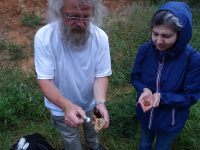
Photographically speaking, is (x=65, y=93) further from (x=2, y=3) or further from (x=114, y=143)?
(x=2, y=3)

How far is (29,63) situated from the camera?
15.7 feet

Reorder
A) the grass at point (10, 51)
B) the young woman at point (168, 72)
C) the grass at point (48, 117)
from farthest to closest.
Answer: the grass at point (10, 51)
the grass at point (48, 117)
the young woman at point (168, 72)

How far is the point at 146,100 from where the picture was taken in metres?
2.59

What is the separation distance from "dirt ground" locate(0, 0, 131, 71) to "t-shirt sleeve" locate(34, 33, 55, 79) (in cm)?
222

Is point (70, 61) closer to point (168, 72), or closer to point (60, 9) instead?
point (60, 9)

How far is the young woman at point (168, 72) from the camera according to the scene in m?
2.40

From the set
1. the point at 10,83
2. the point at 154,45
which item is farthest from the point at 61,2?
the point at 10,83

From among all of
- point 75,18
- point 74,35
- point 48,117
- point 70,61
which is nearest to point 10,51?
point 48,117

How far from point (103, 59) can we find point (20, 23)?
11.2ft

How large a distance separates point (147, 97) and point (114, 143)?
3.90 ft

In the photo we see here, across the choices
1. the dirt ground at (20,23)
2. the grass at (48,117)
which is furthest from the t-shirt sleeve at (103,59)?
the dirt ground at (20,23)

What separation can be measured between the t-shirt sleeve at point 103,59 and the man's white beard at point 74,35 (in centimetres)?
14

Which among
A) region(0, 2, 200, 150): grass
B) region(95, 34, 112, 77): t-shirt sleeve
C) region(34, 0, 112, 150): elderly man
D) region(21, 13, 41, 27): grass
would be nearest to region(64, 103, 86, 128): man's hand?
region(34, 0, 112, 150): elderly man

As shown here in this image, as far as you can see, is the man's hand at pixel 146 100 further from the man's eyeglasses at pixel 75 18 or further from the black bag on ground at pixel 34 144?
the black bag on ground at pixel 34 144
